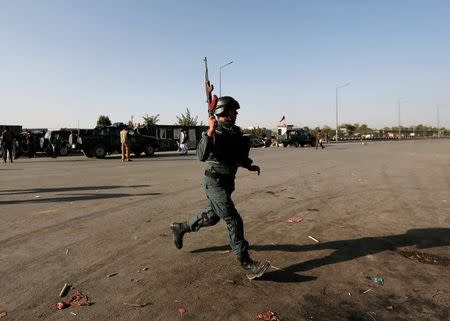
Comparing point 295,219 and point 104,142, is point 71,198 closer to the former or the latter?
point 295,219

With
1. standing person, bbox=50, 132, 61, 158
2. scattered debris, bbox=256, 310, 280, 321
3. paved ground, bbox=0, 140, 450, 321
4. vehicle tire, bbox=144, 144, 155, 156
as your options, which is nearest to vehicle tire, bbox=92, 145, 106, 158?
vehicle tire, bbox=144, 144, 155, 156

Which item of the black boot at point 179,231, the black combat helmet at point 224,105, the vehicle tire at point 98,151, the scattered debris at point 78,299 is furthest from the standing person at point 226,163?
the vehicle tire at point 98,151

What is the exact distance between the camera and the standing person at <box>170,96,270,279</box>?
175 inches

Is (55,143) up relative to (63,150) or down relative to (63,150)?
up

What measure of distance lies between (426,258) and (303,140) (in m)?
43.6

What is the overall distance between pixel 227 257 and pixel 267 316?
5.28 feet

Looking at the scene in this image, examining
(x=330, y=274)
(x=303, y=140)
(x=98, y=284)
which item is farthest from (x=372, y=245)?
(x=303, y=140)

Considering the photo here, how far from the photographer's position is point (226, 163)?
465 cm

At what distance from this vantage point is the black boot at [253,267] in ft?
14.3

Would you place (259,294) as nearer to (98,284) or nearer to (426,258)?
(98,284)

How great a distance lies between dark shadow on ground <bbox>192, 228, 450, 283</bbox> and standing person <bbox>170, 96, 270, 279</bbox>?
1.28 ft

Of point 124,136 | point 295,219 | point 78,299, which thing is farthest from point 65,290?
point 124,136

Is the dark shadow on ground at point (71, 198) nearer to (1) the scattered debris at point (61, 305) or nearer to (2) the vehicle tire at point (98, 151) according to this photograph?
(1) the scattered debris at point (61, 305)

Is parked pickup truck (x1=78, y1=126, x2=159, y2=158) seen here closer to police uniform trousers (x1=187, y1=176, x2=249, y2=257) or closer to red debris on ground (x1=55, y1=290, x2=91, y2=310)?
police uniform trousers (x1=187, y1=176, x2=249, y2=257)
